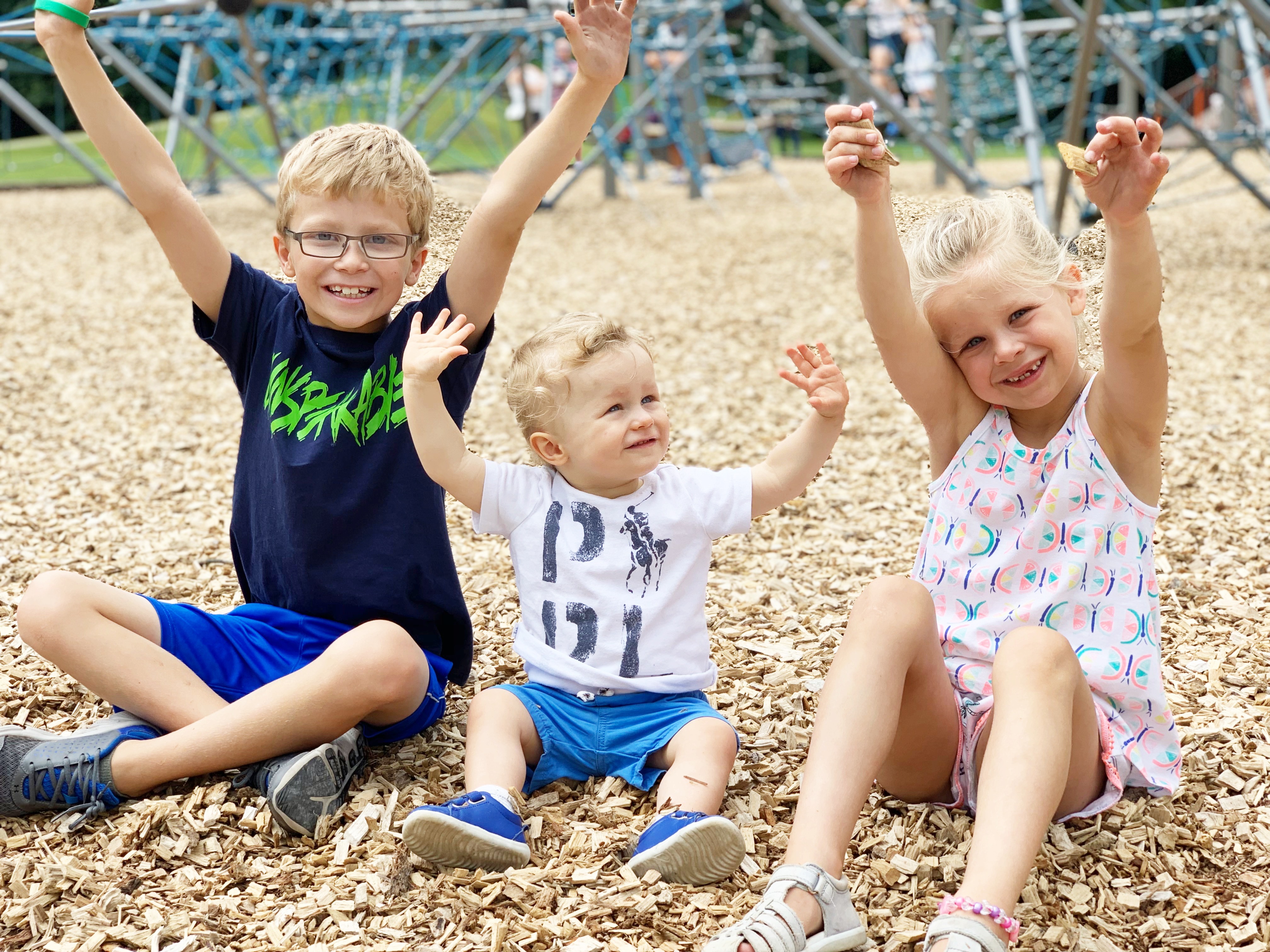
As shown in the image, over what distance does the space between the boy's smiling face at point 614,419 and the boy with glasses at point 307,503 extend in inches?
10.1

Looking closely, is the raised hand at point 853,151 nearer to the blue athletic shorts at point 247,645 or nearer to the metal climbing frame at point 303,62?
the blue athletic shorts at point 247,645

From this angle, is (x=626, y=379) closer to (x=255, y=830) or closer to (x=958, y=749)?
(x=958, y=749)

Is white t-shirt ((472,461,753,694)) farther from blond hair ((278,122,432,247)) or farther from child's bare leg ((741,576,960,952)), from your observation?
blond hair ((278,122,432,247))

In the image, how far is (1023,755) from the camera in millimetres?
1818

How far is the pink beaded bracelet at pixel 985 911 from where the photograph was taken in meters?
1.70

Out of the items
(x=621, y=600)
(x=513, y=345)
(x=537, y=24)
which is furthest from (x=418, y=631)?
(x=537, y=24)

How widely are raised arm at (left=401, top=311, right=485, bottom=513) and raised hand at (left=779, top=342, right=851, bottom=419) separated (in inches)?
21.7

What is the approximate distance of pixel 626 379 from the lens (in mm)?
2232

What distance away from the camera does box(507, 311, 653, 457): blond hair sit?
223 cm

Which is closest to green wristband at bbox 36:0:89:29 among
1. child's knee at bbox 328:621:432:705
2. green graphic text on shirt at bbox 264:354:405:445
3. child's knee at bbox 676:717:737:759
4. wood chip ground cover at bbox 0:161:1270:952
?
green graphic text on shirt at bbox 264:354:405:445

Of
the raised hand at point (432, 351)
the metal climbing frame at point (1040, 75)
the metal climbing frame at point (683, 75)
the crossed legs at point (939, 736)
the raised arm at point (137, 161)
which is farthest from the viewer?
the metal climbing frame at point (683, 75)

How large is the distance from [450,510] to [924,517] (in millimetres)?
1426

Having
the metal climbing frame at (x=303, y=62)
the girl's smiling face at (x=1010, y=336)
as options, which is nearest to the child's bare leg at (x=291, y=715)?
the girl's smiling face at (x=1010, y=336)

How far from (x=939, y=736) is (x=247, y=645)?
49.6 inches
